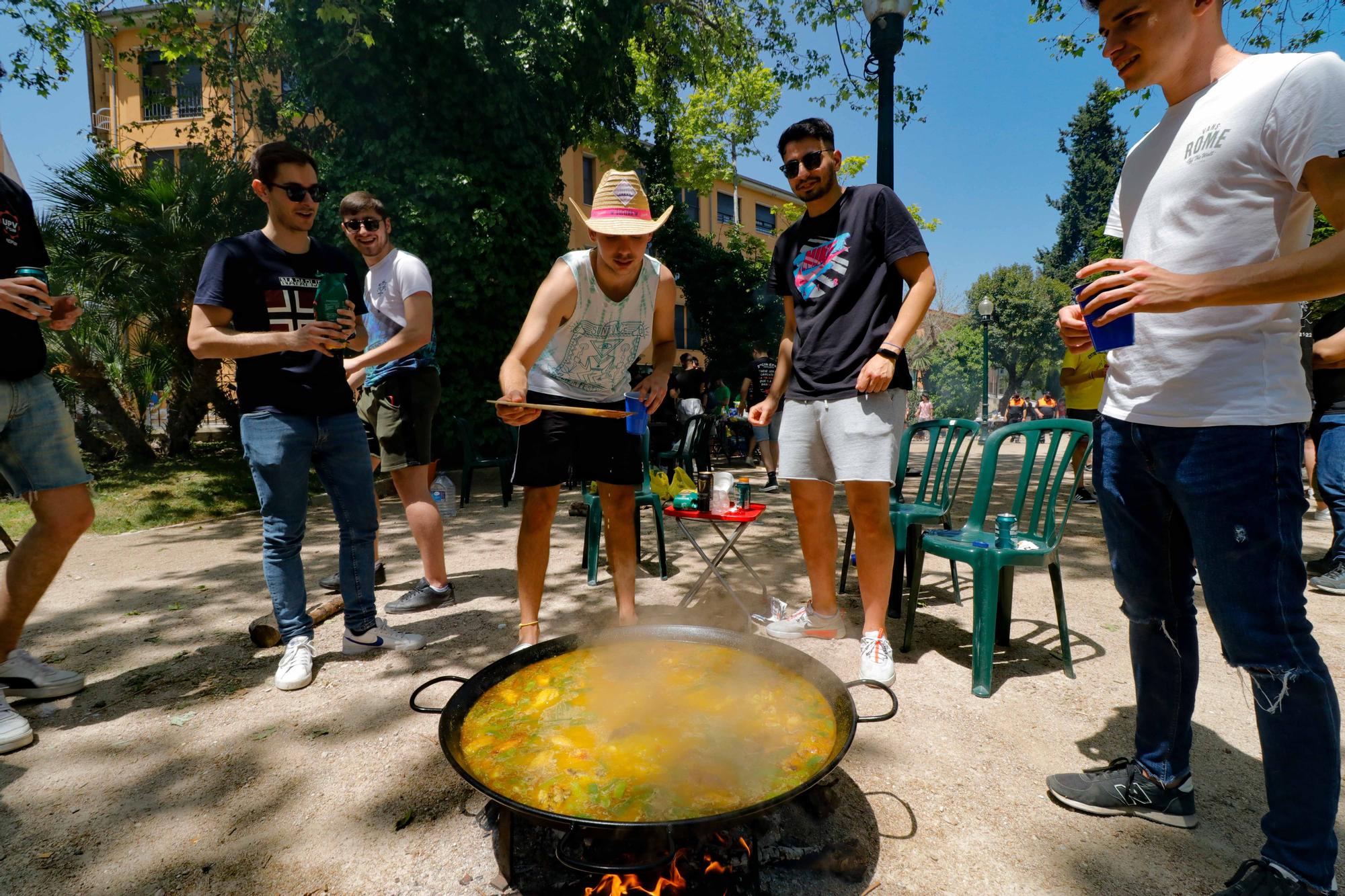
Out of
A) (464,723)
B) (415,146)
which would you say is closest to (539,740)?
(464,723)

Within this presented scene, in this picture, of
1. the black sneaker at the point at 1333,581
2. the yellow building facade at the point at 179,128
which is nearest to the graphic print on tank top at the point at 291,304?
Result: the black sneaker at the point at 1333,581

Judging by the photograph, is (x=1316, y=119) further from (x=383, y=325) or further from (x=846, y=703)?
(x=383, y=325)

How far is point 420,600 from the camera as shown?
4.00 m

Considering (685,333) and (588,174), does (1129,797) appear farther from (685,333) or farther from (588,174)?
Answer: (685,333)

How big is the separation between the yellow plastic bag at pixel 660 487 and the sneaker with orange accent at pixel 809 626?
1419mm

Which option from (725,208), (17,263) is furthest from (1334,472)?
(725,208)

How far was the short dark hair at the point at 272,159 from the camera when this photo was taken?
9.16ft

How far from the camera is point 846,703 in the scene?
6.14 feet

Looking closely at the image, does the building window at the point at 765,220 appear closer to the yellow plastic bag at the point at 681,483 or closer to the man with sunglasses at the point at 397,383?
the yellow plastic bag at the point at 681,483

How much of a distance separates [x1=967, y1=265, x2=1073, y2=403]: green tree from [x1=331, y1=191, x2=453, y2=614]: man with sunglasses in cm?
4309

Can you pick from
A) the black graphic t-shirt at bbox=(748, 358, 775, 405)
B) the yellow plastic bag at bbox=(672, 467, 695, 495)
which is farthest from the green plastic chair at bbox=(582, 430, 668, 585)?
the black graphic t-shirt at bbox=(748, 358, 775, 405)

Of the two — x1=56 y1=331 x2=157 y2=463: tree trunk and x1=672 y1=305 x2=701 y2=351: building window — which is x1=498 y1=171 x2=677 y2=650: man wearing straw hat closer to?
x1=56 y1=331 x2=157 y2=463: tree trunk

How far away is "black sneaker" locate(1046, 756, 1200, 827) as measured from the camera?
1991mm

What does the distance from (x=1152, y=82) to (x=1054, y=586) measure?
2207mm
